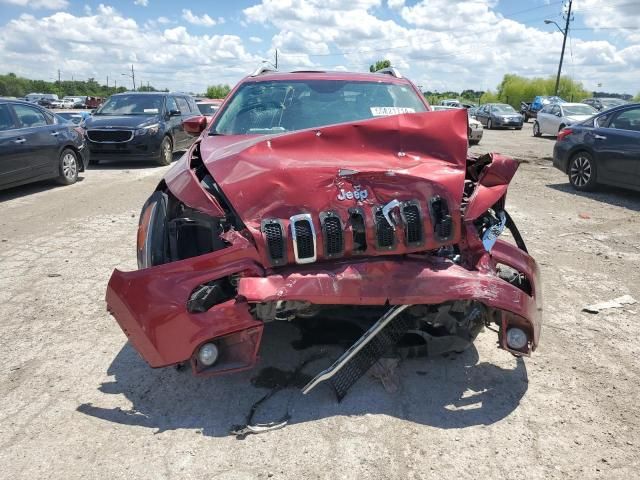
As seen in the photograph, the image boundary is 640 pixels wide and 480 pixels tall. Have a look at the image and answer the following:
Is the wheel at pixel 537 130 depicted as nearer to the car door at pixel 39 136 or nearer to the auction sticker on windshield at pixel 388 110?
the car door at pixel 39 136

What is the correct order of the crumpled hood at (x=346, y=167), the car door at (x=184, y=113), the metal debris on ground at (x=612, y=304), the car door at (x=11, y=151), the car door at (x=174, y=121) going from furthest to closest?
the car door at (x=184, y=113) → the car door at (x=174, y=121) → the car door at (x=11, y=151) → the metal debris on ground at (x=612, y=304) → the crumpled hood at (x=346, y=167)

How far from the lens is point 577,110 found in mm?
22469

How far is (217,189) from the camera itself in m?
3.14

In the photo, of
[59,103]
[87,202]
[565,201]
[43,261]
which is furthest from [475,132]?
[59,103]

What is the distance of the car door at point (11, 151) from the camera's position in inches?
335

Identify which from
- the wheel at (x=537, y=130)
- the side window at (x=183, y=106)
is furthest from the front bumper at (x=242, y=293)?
the wheel at (x=537, y=130)

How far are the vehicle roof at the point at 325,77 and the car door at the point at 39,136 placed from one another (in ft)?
18.9

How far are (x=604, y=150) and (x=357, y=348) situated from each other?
807 cm

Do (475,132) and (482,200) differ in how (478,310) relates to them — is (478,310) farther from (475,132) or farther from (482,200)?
(475,132)

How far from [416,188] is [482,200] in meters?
0.44

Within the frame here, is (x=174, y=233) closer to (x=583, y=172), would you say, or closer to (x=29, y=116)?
(x=29, y=116)

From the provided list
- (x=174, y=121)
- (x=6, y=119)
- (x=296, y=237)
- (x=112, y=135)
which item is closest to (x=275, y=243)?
(x=296, y=237)

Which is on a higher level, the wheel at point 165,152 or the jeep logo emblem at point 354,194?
the jeep logo emblem at point 354,194

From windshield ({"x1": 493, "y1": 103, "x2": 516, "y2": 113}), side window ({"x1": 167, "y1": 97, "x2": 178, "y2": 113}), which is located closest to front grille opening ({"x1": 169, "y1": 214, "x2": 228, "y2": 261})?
side window ({"x1": 167, "y1": 97, "x2": 178, "y2": 113})
